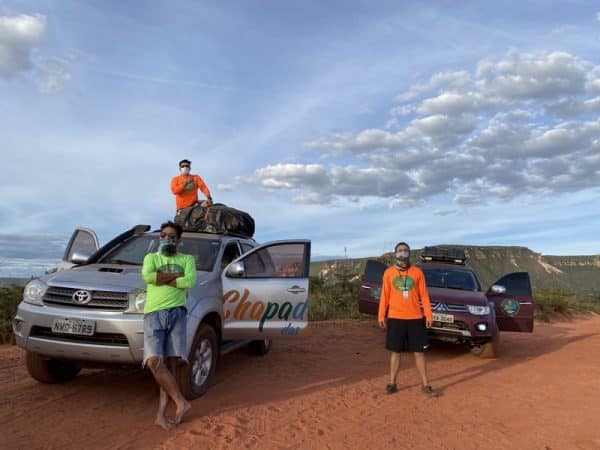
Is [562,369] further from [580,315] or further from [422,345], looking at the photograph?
[580,315]

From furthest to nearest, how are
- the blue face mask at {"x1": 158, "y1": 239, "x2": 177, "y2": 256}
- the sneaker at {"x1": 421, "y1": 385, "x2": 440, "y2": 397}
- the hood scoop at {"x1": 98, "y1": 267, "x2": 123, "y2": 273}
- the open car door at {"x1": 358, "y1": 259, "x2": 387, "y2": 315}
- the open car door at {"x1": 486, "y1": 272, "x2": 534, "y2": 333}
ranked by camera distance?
the open car door at {"x1": 358, "y1": 259, "x2": 387, "y2": 315} → the open car door at {"x1": 486, "y1": 272, "x2": 534, "y2": 333} → the sneaker at {"x1": 421, "y1": 385, "x2": 440, "y2": 397} → the hood scoop at {"x1": 98, "y1": 267, "x2": 123, "y2": 273} → the blue face mask at {"x1": 158, "y1": 239, "x2": 177, "y2": 256}

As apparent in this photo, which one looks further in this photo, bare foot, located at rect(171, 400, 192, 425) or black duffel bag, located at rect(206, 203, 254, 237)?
black duffel bag, located at rect(206, 203, 254, 237)

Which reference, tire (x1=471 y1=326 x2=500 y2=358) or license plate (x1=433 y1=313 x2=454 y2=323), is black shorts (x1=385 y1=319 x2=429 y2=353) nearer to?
license plate (x1=433 y1=313 x2=454 y2=323)

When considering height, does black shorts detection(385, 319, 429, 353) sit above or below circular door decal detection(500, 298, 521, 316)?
below

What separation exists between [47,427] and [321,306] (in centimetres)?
1064

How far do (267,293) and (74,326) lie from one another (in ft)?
7.20

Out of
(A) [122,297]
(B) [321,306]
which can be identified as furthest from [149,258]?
(B) [321,306]

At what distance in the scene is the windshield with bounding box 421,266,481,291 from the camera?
9664 mm

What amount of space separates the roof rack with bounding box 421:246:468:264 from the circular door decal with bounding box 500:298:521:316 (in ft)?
6.46

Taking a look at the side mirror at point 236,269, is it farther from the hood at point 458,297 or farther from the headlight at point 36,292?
the hood at point 458,297

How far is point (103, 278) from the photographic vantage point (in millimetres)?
5090

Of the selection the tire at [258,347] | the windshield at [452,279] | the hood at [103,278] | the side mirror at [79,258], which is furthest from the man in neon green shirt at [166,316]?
the windshield at [452,279]

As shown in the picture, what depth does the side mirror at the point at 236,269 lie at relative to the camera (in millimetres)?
5664

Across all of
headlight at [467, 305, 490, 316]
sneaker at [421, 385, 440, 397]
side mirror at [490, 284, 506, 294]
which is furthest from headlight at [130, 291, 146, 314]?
side mirror at [490, 284, 506, 294]
